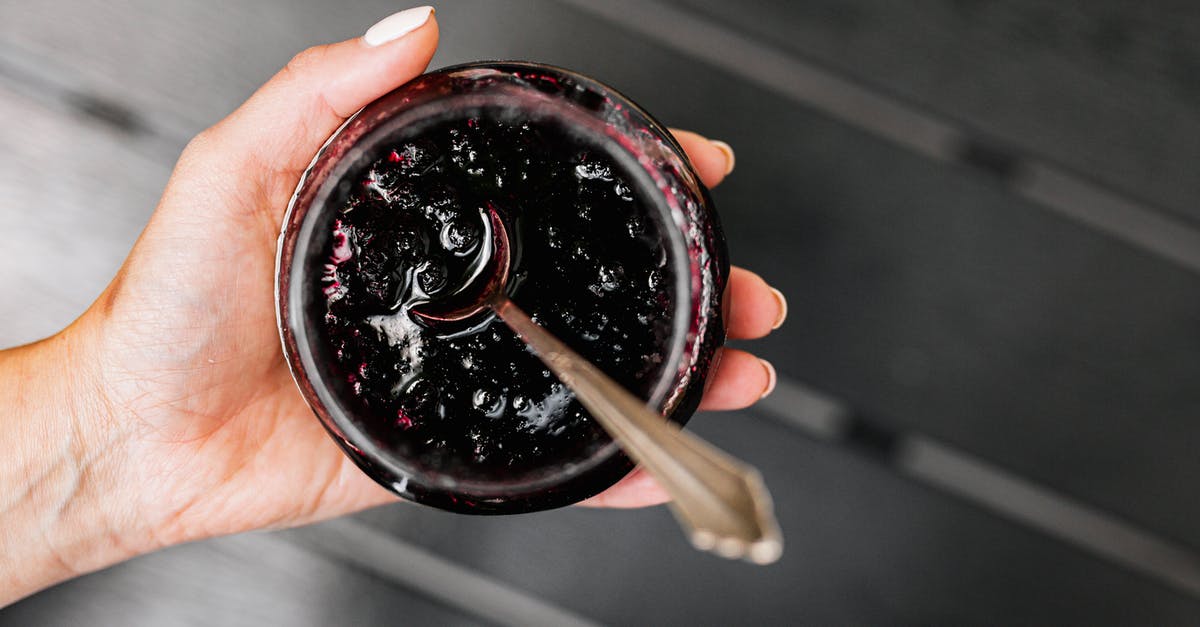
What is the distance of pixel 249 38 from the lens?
28.1 inches

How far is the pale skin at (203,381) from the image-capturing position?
548 mm

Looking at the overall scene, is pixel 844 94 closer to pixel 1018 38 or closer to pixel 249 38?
pixel 1018 38

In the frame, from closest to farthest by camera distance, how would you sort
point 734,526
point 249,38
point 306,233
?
point 734,526
point 306,233
point 249,38

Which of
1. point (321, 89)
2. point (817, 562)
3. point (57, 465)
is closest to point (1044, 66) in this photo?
point (817, 562)

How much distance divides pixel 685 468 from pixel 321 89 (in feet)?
1.19

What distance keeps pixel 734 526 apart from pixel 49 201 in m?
0.69

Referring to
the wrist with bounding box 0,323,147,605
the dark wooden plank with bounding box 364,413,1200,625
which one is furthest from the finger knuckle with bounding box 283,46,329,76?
the dark wooden plank with bounding box 364,413,1200,625

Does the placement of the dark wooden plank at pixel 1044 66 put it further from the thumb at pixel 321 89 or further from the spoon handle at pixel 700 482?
the spoon handle at pixel 700 482

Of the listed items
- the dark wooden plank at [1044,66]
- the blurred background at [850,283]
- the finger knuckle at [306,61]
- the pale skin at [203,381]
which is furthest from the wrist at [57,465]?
the dark wooden plank at [1044,66]

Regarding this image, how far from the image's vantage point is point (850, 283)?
2.43 ft

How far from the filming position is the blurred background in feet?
2.36

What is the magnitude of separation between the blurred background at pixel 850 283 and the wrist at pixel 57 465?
0.37ft

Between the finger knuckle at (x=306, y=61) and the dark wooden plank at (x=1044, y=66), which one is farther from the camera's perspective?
the dark wooden plank at (x=1044, y=66)

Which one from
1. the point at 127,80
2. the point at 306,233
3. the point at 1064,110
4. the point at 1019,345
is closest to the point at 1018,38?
the point at 1064,110
